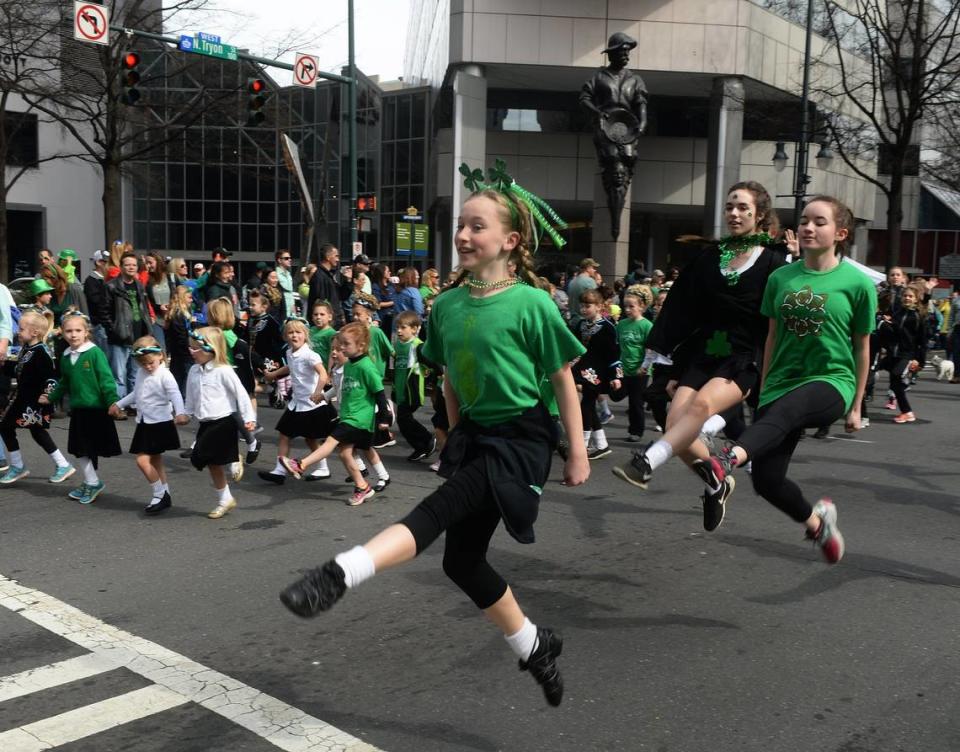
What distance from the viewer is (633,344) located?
10469mm

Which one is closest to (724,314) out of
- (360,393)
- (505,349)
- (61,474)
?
(505,349)

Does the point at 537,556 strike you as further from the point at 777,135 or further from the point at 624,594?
the point at 777,135

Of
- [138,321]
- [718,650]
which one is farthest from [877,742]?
[138,321]

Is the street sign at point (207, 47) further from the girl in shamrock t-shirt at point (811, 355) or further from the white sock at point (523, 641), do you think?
the white sock at point (523, 641)

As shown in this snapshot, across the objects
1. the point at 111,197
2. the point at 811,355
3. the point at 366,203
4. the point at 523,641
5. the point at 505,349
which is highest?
the point at 111,197

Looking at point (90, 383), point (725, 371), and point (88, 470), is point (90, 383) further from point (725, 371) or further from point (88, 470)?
point (725, 371)

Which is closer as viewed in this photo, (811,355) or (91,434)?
(811,355)

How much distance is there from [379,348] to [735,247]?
A: 4812mm

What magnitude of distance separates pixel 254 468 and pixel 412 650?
16.2 ft

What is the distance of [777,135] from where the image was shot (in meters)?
33.8

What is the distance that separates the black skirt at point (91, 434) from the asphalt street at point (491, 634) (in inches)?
15.6

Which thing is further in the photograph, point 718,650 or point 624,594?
point 624,594

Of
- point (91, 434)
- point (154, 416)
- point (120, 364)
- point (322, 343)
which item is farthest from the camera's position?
point (120, 364)

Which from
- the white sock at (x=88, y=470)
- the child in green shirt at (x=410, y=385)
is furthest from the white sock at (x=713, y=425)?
the white sock at (x=88, y=470)
